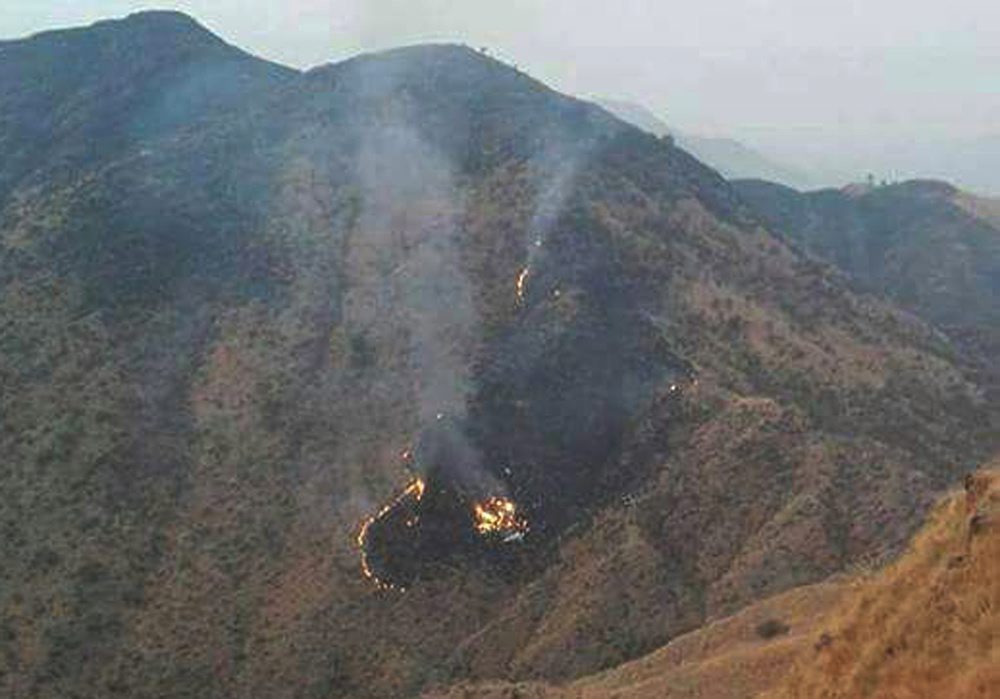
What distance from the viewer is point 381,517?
341ft

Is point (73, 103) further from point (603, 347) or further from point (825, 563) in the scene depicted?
point (825, 563)

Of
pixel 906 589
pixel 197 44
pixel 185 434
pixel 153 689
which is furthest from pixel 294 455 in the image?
pixel 197 44

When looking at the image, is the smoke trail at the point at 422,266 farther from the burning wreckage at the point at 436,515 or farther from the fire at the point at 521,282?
the fire at the point at 521,282

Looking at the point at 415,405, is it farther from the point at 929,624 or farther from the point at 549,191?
the point at 929,624

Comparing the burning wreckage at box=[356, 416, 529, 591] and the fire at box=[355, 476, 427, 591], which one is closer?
the fire at box=[355, 476, 427, 591]

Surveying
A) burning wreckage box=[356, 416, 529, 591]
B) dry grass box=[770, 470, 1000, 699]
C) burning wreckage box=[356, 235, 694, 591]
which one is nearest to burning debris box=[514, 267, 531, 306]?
burning wreckage box=[356, 235, 694, 591]

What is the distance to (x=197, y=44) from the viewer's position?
627ft

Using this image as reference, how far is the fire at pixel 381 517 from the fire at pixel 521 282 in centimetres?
2585

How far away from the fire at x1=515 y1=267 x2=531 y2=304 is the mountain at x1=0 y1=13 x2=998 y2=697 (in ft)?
1.10

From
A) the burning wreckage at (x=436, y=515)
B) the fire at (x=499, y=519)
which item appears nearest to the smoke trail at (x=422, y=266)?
the burning wreckage at (x=436, y=515)

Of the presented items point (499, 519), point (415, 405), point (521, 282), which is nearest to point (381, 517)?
point (499, 519)

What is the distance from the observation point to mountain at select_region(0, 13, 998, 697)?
92375 millimetres

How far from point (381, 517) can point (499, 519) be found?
33.5ft

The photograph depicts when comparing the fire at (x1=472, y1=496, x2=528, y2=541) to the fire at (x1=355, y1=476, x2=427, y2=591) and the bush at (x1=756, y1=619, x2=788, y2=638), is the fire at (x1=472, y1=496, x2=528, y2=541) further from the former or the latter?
the bush at (x1=756, y1=619, x2=788, y2=638)
